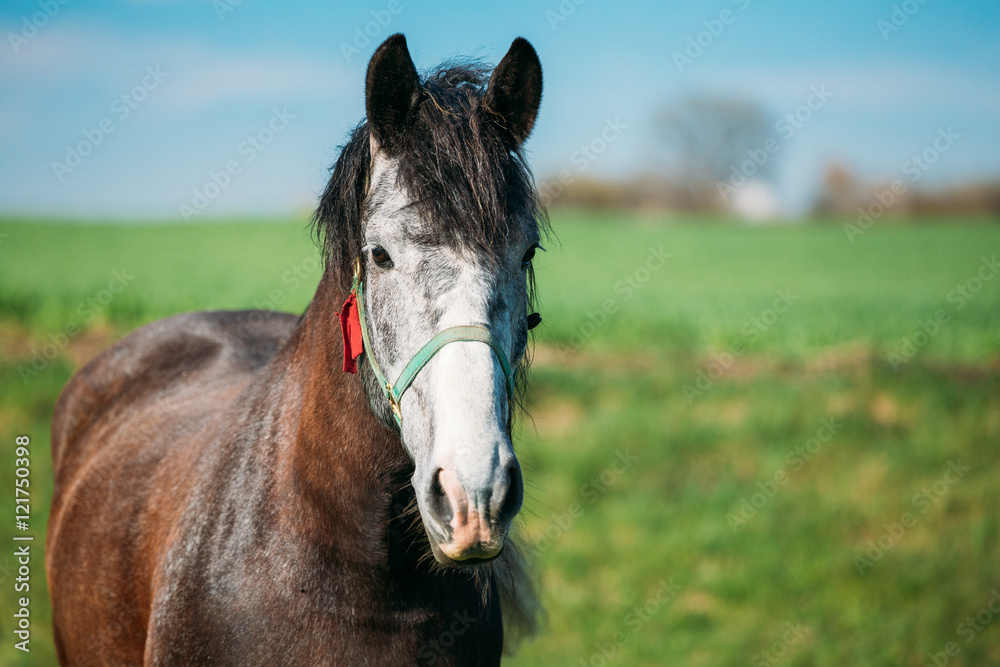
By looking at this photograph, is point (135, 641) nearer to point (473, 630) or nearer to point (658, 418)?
point (473, 630)

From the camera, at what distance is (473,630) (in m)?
2.53

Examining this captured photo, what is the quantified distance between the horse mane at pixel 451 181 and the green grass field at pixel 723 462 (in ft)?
4.60

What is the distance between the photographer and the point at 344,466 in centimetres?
239

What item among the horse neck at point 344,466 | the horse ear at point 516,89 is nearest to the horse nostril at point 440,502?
the horse neck at point 344,466

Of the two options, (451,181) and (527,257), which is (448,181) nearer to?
(451,181)

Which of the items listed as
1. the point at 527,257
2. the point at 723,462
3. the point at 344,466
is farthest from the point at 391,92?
the point at 723,462

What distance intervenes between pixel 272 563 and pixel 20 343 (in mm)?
10724

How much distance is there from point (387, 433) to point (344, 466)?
7.3 inches

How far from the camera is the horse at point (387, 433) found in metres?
1.96

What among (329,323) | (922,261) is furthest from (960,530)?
(922,261)

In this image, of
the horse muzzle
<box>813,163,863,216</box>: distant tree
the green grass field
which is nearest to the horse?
the horse muzzle

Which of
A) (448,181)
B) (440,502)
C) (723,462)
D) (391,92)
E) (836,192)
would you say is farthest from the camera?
(836,192)

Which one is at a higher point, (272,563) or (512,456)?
(512,456)

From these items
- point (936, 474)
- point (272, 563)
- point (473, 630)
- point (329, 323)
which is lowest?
point (936, 474)
